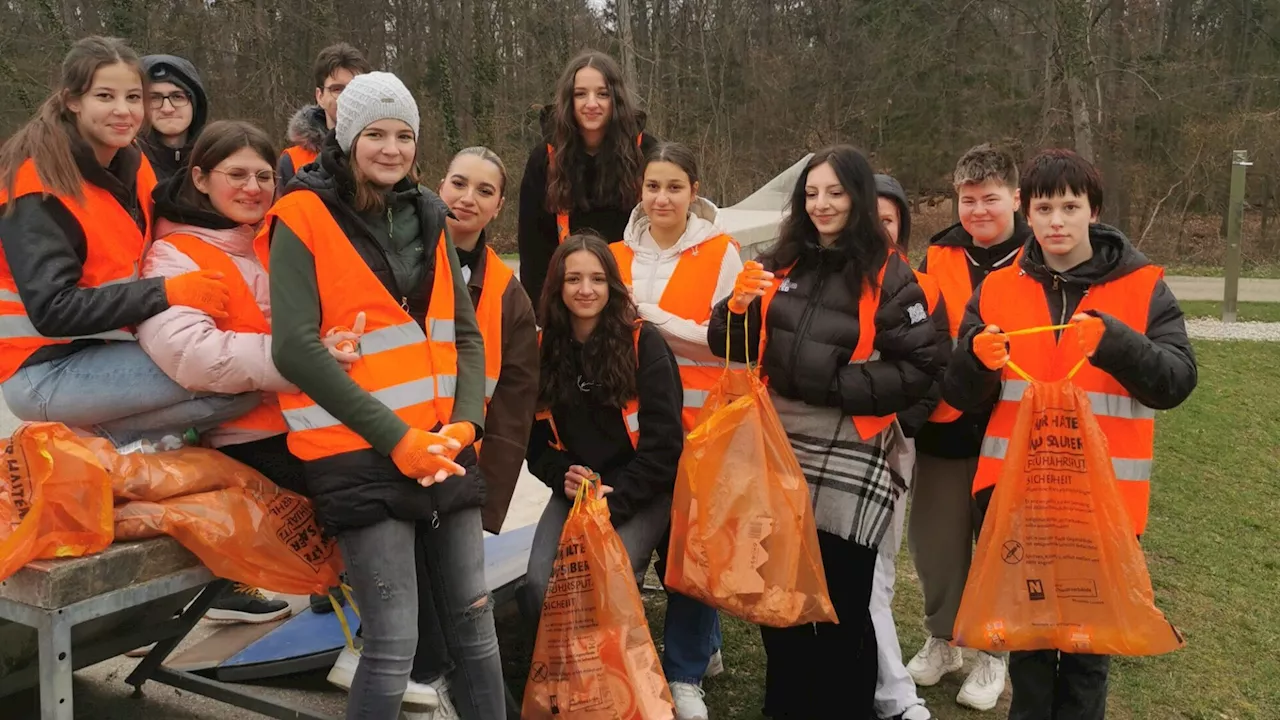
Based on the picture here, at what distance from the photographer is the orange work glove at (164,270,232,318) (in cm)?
247

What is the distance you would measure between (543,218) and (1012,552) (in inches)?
84.9

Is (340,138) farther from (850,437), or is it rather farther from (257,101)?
(257,101)

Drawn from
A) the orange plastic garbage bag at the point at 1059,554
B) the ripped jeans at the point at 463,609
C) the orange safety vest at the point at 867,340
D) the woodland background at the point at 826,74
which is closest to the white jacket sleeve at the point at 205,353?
the ripped jeans at the point at 463,609

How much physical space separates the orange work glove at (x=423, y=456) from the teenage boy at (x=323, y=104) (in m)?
1.86

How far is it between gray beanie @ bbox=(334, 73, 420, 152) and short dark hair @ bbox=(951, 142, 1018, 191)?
1822mm

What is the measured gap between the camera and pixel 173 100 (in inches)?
140

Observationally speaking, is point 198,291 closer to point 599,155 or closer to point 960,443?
point 599,155

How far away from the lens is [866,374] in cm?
290

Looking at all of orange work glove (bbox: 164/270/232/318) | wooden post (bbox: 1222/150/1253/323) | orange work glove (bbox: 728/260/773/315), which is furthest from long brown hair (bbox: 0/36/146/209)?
wooden post (bbox: 1222/150/1253/323)

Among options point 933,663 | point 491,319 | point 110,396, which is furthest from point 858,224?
point 110,396

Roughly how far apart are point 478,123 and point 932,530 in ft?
65.0

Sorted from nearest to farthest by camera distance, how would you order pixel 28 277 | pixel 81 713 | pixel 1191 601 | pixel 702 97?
pixel 28 277 → pixel 81 713 → pixel 1191 601 → pixel 702 97

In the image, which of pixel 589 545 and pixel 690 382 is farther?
pixel 690 382

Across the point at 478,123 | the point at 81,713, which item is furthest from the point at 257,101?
the point at 81,713
